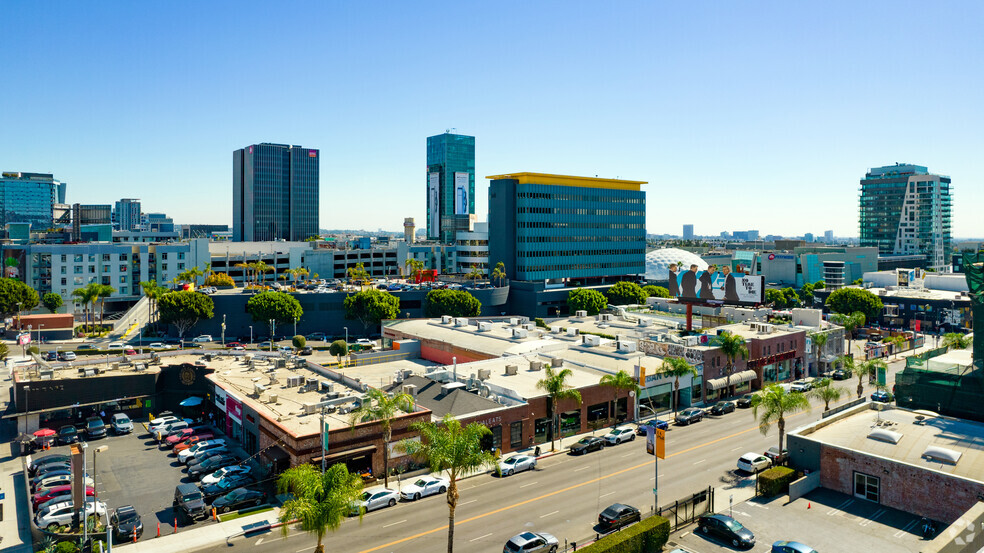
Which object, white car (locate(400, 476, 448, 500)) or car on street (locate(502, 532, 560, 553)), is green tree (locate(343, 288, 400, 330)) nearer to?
white car (locate(400, 476, 448, 500))

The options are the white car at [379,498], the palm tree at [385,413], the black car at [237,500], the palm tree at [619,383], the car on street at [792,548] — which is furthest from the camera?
the palm tree at [619,383]

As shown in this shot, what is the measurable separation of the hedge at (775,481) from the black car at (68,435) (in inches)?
2540

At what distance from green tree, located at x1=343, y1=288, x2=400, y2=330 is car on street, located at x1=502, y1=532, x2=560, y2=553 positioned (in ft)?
305

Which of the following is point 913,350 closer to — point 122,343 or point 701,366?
point 701,366

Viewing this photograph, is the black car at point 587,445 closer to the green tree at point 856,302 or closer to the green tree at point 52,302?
the green tree at point 856,302

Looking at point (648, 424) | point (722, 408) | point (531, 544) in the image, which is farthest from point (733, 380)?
point (531, 544)

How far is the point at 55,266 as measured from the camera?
160 meters

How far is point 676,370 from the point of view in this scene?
73.4m

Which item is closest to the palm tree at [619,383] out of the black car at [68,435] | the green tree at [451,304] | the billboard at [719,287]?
the billboard at [719,287]

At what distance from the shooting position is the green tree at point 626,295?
158 metres

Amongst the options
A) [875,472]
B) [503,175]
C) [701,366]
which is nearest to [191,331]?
[503,175]

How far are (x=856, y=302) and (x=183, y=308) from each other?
143 metres

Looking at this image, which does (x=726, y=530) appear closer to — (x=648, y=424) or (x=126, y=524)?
(x=648, y=424)

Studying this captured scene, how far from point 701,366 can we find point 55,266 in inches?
6059
